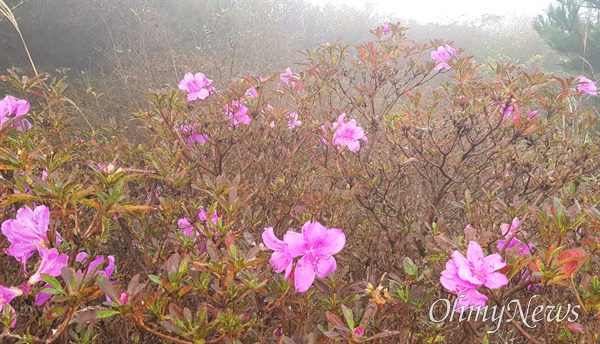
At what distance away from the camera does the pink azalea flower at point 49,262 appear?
0.74m

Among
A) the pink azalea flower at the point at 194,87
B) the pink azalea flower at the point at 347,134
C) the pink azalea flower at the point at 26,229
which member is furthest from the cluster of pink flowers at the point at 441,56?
the pink azalea flower at the point at 26,229

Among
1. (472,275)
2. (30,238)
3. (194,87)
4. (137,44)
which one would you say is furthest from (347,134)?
(137,44)

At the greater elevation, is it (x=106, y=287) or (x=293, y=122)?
(x=106, y=287)

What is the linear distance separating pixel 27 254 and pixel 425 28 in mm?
10964

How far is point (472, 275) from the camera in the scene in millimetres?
750

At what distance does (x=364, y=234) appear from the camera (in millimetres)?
1773

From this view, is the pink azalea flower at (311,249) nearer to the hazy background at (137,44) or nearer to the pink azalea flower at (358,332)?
the pink azalea flower at (358,332)

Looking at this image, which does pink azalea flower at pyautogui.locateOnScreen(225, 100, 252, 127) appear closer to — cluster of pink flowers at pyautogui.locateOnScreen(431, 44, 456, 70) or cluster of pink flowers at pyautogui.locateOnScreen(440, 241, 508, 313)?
cluster of pink flowers at pyautogui.locateOnScreen(431, 44, 456, 70)

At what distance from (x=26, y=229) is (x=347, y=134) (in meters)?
1.18

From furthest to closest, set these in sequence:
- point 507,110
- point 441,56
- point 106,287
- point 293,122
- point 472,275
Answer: point 441,56 → point 293,122 → point 507,110 → point 472,275 → point 106,287

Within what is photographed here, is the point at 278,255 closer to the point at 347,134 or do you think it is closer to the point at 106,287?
the point at 106,287

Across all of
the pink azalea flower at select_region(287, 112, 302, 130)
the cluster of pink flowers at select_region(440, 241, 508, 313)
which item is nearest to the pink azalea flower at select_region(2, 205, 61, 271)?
the cluster of pink flowers at select_region(440, 241, 508, 313)

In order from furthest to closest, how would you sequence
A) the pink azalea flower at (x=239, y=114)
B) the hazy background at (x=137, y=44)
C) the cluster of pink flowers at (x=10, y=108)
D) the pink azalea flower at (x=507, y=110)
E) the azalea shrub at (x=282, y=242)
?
the hazy background at (x=137, y=44)
the pink azalea flower at (x=239, y=114)
the pink azalea flower at (x=507, y=110)
the cluster of pink flowers at (x=10, y=108)
the azalea shrub at (x=282, y=242)

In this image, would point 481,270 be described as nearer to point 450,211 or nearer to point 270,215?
point 270,215
